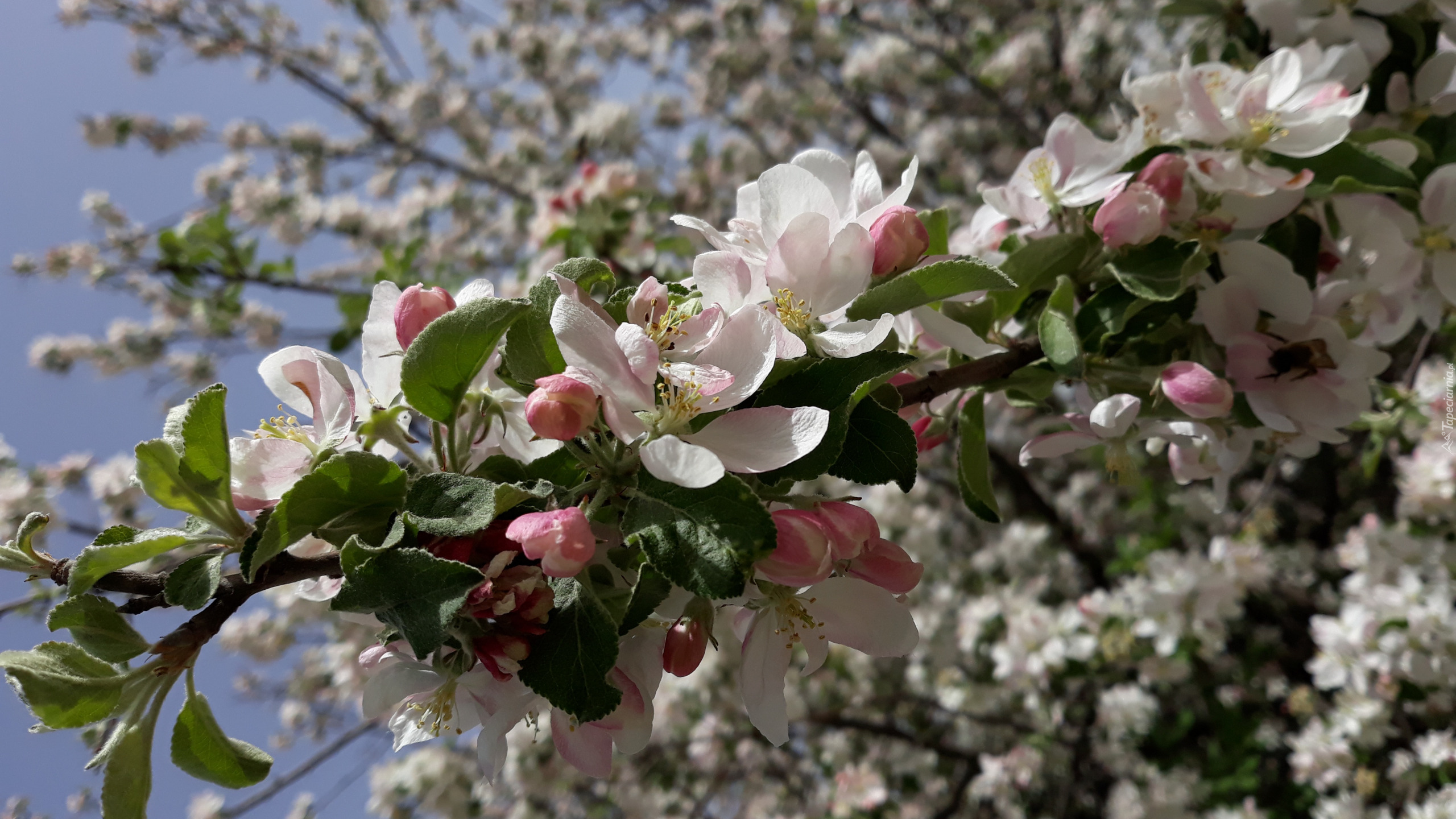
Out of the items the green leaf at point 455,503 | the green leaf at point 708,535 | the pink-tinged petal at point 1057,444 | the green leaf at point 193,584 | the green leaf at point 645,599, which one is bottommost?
the pink-tinged petal at point 1057,444

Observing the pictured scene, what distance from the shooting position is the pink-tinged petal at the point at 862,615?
0.60 m

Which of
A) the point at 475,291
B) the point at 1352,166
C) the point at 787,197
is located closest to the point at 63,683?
the point at 475,291

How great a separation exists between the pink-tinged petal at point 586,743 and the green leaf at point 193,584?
0.24 metres

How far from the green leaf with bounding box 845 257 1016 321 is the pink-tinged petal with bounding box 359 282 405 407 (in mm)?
360

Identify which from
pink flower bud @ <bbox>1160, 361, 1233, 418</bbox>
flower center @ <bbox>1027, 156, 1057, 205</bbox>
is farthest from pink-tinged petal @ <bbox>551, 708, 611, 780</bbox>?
flower center @ <bbox>1027, 156, 1057, 205</bbox>

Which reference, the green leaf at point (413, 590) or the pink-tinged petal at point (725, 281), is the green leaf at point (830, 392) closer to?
the pink-tinged petal at point (725, 281)

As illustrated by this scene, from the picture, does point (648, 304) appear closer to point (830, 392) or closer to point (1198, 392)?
point (830, 392)

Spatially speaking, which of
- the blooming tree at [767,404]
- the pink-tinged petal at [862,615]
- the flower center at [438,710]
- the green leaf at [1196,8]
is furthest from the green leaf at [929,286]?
the green leaf at [1196,8]

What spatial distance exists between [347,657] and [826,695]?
2.07 metres

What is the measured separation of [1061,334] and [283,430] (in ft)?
2.10

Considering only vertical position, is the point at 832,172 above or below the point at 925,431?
above

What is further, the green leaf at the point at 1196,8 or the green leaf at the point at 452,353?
the green leaf at the point at 1196,8

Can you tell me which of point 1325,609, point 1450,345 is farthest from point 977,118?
point 1325,609

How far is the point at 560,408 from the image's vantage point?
479 mm
